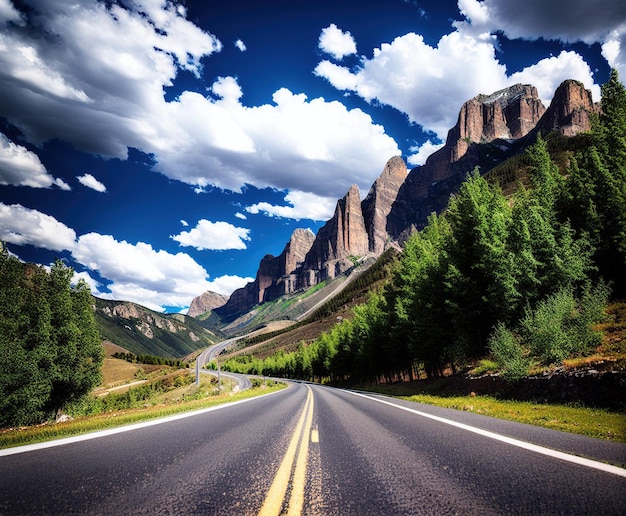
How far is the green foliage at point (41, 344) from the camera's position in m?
26.2

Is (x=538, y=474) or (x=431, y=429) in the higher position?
(x=538, y=474)

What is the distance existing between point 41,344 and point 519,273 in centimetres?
4097

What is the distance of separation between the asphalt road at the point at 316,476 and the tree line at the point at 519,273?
11.9 m

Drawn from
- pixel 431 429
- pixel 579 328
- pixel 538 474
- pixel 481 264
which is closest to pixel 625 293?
pixel 481 264

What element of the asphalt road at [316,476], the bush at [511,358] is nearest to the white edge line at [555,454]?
the asphalt road at [316,476]

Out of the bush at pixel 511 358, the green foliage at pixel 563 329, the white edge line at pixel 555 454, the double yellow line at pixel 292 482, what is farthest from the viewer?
the bush at pixel 511 358

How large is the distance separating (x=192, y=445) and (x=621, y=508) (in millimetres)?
6104

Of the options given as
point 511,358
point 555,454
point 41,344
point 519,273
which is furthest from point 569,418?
point 41,344

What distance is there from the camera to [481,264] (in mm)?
22109

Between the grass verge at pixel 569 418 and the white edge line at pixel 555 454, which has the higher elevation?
the white edge line at pixel 555 454

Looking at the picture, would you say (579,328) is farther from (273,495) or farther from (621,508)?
(273,495)

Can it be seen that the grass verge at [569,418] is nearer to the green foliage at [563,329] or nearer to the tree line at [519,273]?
the green foliage at [563,329]

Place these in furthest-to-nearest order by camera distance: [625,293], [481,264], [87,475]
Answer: [625,293] → [481,264] → [87,475]

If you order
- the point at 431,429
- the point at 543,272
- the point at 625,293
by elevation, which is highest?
the point at 543,272
